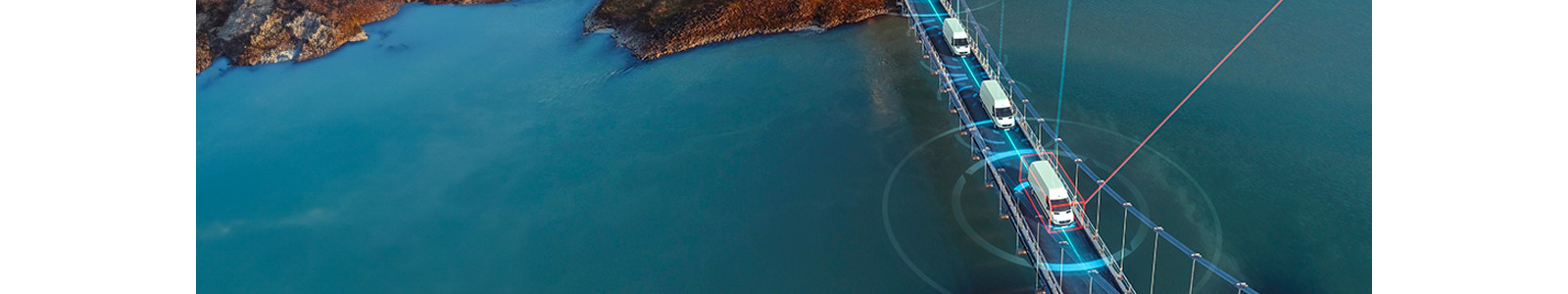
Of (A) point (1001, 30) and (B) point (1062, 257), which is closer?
(B) point (1062, 257)

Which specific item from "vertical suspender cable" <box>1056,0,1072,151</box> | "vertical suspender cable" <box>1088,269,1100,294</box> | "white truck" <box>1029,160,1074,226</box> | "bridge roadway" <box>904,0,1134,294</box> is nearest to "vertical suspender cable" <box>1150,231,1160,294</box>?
"bridge roadway" <box>904,0,1134,294</box>

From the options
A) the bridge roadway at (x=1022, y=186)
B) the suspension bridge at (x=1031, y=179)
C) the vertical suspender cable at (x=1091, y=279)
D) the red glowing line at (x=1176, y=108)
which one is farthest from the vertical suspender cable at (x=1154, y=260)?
the vertical suspender cable at (x=1091, y=279)

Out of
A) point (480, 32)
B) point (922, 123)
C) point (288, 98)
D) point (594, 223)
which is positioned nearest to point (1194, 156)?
point (922, 123)

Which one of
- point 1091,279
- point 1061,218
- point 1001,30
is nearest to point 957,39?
point 1001,30

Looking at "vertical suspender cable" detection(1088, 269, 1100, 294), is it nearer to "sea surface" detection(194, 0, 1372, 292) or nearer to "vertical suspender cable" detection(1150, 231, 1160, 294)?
"sea surface" detection(194, 0, 1372, 292)

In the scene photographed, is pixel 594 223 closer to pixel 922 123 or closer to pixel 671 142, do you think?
pixel 671 142

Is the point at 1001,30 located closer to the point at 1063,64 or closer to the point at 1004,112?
the point at 1063,64

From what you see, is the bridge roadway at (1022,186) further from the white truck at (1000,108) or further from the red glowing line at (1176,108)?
the red glowing line at (1176,108)
